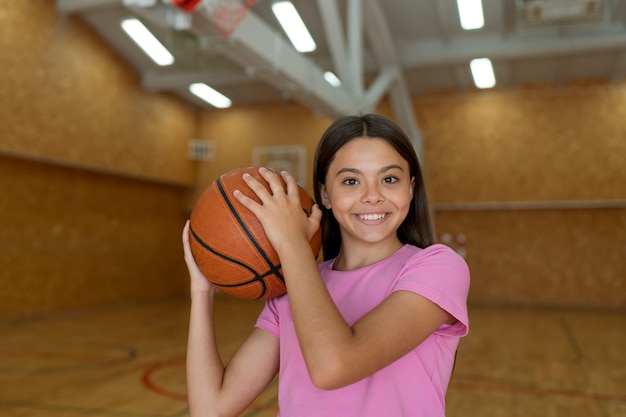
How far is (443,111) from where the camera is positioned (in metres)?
11.2

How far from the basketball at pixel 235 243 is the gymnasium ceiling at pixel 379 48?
12.6ft

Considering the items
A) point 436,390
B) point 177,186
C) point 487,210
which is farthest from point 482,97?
point 436,390

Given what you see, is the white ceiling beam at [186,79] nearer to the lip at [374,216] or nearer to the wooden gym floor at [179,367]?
the wooden gym floor at [179,367]

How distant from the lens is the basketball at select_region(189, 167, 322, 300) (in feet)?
3.72

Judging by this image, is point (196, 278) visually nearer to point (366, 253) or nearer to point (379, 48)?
point (366, 253)

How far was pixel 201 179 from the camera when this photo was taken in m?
12.2

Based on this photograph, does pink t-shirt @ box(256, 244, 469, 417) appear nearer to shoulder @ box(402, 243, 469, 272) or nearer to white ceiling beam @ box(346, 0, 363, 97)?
shoulder @ box(402, 243, 469, 272)

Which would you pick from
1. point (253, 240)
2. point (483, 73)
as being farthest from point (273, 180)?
point (483, 73)

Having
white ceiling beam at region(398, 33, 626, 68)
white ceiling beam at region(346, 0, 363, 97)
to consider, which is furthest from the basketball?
white ceiling beam at region(398, 33, 626, 68)

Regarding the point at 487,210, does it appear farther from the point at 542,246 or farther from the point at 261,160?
the point at 261,160

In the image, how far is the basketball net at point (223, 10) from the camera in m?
4.35

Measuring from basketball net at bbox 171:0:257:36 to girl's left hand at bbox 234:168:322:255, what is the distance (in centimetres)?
367

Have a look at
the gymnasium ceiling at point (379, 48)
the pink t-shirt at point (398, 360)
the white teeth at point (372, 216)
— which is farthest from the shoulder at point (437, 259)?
the gymnasium ceiling at point (379, 48)

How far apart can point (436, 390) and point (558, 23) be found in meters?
8.83
